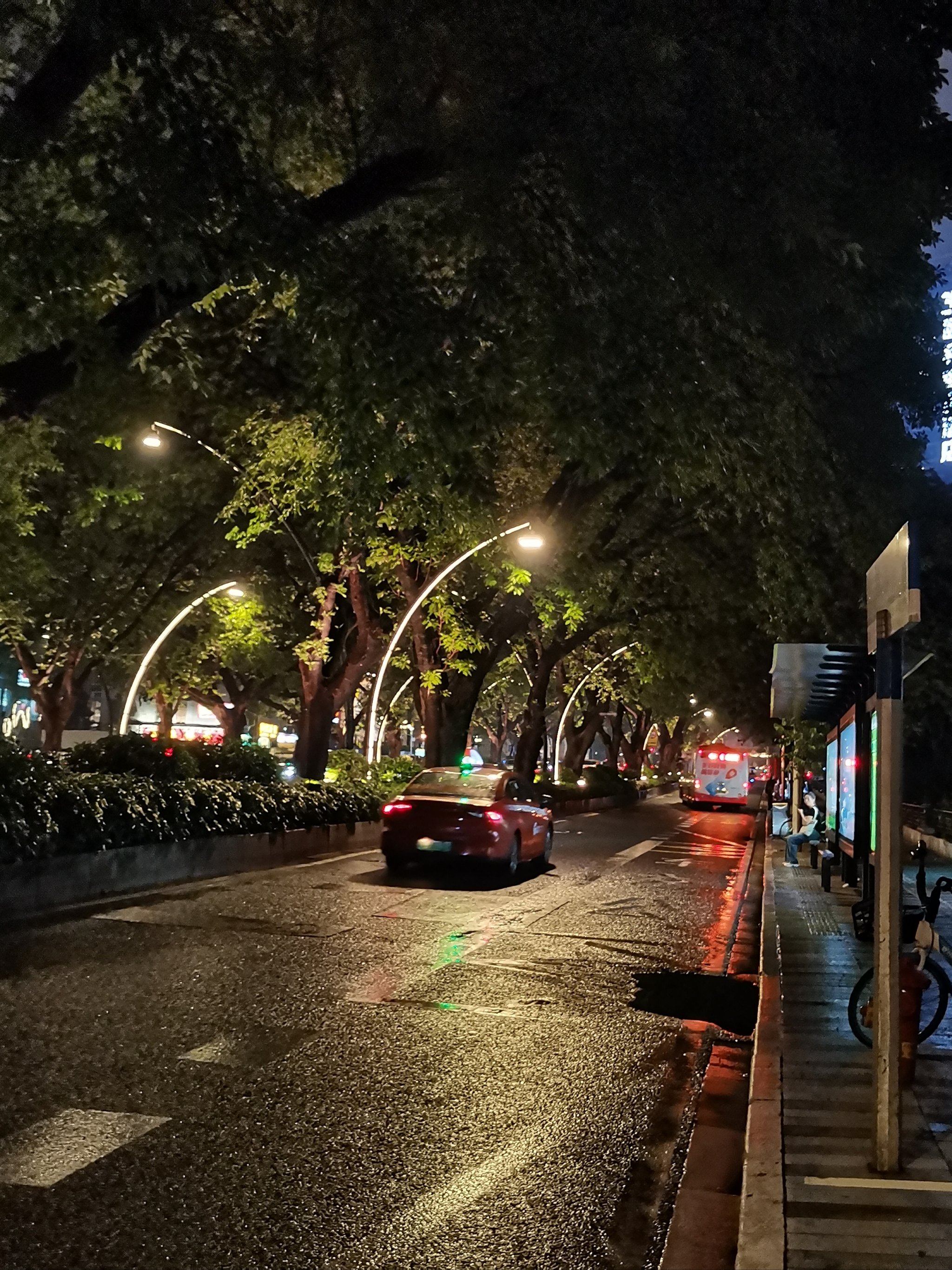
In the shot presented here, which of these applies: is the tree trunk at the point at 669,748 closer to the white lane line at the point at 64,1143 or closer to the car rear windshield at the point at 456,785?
the car rear windshield at the point at 456,785

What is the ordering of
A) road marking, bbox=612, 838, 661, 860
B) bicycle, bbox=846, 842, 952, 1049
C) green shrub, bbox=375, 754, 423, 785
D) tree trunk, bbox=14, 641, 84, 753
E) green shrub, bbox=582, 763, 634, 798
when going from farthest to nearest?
1. green shrub, bbox=582, 763, 634, 798
2. tree trunk, bbox=14, 641, 84, 753
3. green shrub, bbox=375, 754, 423, 785
4. road marking, bbox=612, 838, 661, 860
5. bicycle, bbox=846, 842, 952, 1049

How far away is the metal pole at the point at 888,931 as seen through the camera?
5312mm

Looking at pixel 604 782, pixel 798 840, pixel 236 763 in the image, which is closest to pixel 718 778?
pixel 604 782

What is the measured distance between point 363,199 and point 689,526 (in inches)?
732

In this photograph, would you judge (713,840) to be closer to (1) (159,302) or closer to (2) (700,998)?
(2) (700,998)

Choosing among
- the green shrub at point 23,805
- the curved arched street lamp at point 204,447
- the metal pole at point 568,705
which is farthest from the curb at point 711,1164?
the metal pole at point 568,705

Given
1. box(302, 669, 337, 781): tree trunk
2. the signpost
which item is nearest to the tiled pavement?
the signpost

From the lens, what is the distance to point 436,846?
682 inches

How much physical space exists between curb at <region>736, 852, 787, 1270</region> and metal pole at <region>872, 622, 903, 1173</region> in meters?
0.47

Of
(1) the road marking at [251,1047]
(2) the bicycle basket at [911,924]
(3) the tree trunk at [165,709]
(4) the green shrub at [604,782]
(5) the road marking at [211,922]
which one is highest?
(3) the tree trunk at [165,709]

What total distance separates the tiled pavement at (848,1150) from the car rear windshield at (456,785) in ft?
27.2

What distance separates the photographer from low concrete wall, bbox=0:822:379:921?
1271 cm

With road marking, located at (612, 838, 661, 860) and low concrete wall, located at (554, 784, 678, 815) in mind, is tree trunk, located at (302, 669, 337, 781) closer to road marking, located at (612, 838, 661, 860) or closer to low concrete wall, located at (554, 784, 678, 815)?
road marking, located at (612, 838, 661, 860)

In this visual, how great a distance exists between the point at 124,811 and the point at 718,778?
4273cm
